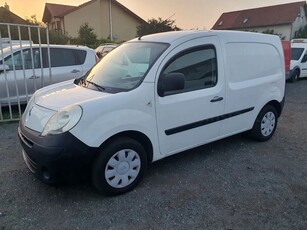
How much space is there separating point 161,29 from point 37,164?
1030 inches

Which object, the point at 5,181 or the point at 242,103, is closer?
the point at 5,181

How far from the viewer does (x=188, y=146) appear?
381 cm

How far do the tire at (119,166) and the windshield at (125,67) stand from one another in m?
0.65

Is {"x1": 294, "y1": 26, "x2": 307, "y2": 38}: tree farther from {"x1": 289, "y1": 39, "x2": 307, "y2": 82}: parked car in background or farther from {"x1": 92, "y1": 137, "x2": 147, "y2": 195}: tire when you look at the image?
{"x1": 92, "y1": 137, "x2": 147, "y2": 195}: tire

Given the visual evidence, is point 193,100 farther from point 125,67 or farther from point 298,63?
point 298,63

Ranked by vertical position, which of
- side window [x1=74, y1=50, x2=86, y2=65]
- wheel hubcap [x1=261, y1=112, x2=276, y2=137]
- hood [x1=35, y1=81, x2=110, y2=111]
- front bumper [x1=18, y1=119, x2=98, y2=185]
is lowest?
wheel hubcap [x1=261, y1=112, x2=276, y2=137]

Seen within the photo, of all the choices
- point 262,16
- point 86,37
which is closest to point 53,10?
point 86,37

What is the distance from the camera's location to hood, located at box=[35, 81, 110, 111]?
3.20 m

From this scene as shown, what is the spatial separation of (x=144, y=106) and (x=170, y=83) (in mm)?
400

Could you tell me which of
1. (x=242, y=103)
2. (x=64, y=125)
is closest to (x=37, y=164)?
(x=64, y=125)

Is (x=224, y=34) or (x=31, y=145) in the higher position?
(x=224, y=34)

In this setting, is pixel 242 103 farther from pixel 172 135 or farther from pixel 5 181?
pixel 5 181

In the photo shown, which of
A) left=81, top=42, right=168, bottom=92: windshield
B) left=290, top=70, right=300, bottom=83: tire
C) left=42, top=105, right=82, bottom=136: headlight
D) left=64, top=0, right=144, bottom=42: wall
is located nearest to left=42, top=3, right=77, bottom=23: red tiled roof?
left=64, top=0, right=144, bottom=42: wall

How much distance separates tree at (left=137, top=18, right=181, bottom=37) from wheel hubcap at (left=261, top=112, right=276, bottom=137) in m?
23.5
